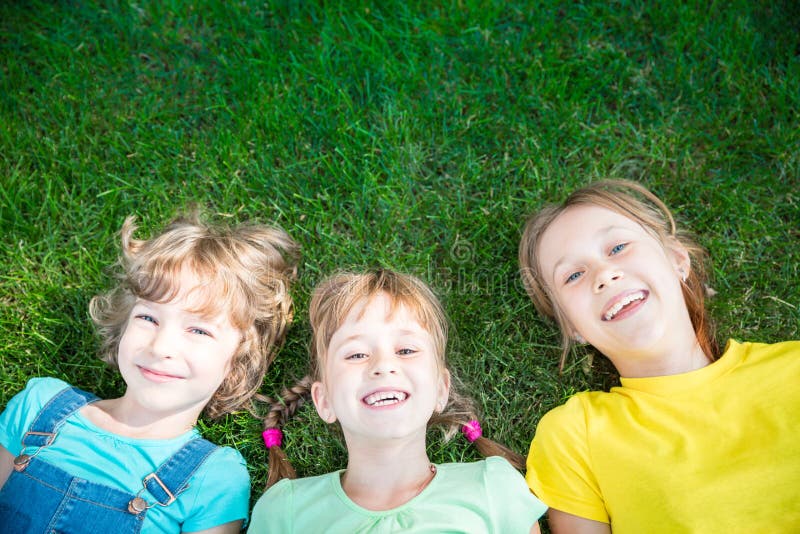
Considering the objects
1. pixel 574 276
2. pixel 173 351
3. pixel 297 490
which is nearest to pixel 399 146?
pixel 574 276

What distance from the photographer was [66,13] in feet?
12.2

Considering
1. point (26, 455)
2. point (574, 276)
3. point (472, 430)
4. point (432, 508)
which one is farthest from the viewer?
point (472, 430)

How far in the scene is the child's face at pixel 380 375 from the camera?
2.45m

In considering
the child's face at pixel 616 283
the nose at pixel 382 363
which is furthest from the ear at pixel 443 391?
the child's face at pixel 616 283

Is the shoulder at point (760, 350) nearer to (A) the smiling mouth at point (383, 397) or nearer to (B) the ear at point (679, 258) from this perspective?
(B) the ear at point (679, 258)

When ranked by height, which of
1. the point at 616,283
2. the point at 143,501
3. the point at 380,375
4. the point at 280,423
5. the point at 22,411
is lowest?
the point at 280,423

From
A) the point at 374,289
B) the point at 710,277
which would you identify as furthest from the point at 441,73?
the point at 710,277

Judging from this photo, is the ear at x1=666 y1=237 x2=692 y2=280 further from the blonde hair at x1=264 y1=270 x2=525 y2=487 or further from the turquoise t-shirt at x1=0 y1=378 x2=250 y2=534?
the turquoise t-shirt at x1=0 y1=378 x2=250 y2=534

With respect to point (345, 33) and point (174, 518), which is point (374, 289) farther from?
point (345, 33)

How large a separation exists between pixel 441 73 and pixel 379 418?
1.97 metres

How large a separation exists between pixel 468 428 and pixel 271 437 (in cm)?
88

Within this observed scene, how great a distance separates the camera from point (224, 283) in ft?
9.31

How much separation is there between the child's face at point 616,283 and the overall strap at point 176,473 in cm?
168

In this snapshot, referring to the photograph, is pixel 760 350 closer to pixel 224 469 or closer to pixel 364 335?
pixel 364 335
